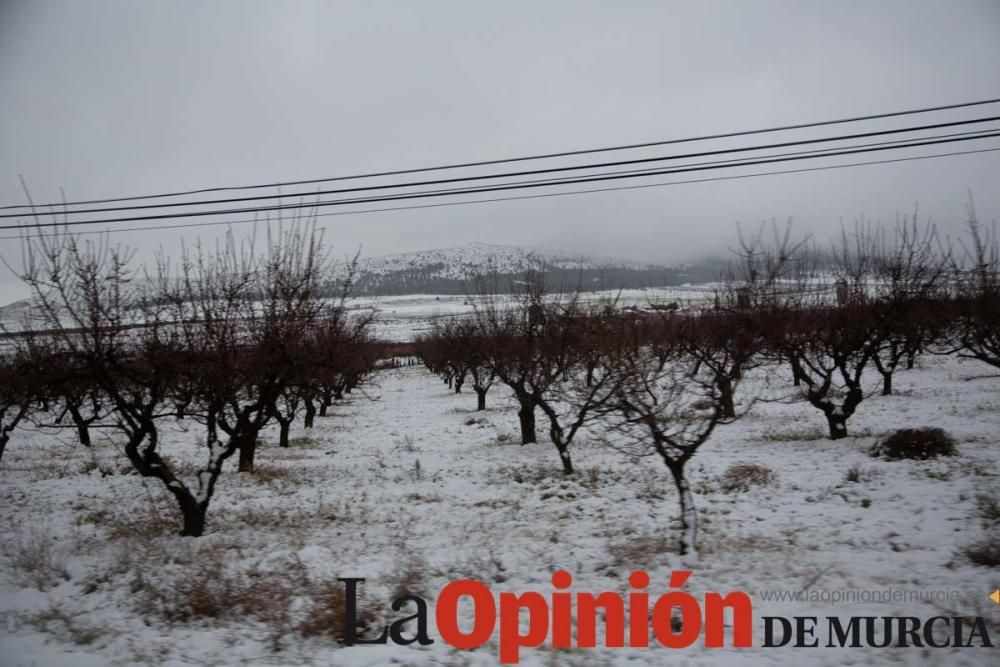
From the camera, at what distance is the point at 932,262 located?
1339cm

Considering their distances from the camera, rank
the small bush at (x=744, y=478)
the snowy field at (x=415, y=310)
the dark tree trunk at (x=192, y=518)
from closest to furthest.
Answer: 1. the dark tree trunk at (x=192, y=518)
2. the small bush at (x=744, y=478)
3. the snowy field at (x=415, y=310)

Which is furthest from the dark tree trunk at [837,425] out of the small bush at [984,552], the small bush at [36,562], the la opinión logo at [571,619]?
the small bush at [36,562]

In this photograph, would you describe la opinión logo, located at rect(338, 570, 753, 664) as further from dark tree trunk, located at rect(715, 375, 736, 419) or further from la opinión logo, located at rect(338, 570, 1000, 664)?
dark tree trunk, located at rect(715, 375, 736, 419)

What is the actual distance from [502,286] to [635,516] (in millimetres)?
11707

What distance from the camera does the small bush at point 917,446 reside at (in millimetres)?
9414

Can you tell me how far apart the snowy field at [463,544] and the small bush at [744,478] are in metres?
0.20

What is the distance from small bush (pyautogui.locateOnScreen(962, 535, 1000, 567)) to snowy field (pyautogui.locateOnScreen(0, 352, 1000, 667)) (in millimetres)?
184

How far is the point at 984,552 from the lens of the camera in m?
5.27

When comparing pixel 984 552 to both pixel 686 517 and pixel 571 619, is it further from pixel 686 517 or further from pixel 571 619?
pixel 571 619

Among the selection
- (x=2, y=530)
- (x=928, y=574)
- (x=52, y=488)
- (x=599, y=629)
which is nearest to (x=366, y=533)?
(x=599, y=629)

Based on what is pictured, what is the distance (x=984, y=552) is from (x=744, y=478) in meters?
4.01

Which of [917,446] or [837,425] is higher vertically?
[917,446]

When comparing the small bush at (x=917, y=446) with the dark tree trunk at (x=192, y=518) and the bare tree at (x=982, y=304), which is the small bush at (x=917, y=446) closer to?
the bare tree at (x=982, y=304)

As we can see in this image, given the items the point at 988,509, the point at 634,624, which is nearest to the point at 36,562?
the point at 634,624
